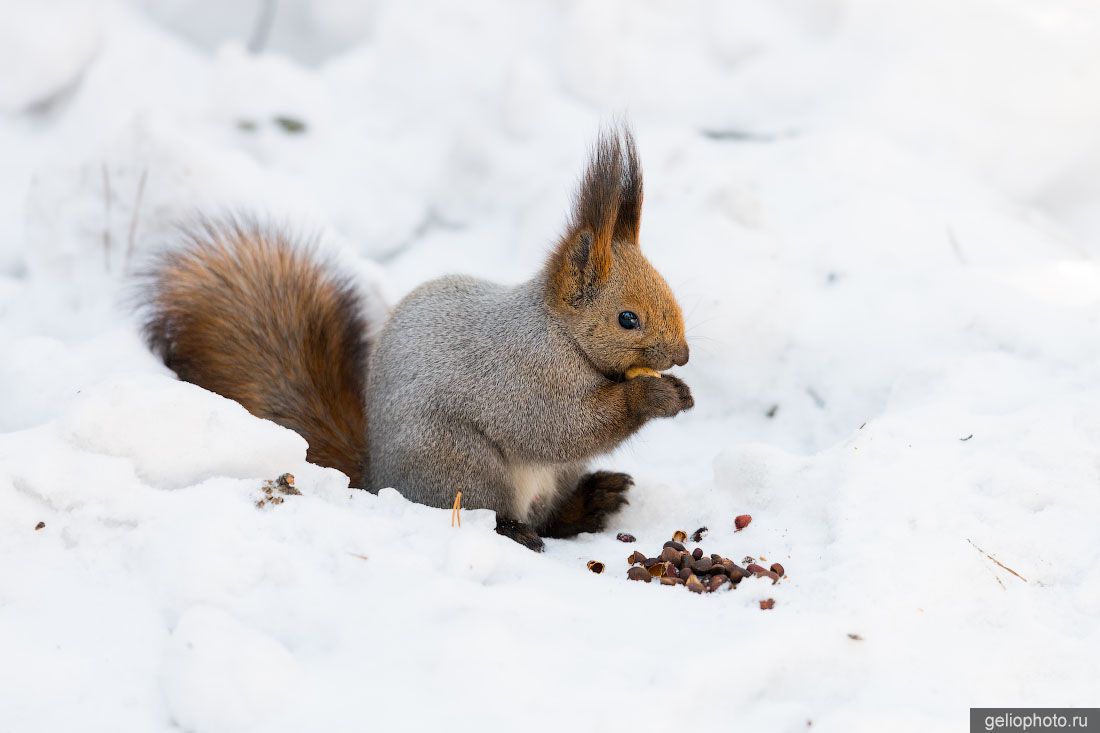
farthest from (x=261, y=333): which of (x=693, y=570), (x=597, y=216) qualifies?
(x=693, y=570)

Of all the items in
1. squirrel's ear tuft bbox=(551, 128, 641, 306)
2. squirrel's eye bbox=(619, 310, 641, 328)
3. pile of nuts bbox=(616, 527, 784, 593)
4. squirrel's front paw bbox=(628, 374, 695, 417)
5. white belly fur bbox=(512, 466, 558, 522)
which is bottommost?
white belly fur bbox=(512, 466, 558, 522)

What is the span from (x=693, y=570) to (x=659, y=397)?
17.5 inches

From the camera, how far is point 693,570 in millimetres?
1910

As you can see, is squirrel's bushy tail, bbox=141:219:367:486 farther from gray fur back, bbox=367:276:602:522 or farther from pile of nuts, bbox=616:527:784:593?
pile of nuts, bbox=616:527:784:593

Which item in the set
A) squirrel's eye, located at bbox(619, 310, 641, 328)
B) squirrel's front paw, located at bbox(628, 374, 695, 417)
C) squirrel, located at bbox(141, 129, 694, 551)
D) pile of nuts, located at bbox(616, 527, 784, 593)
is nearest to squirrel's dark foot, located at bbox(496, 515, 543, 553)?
squirrel, located at bbox(141, 129, 694, 551)

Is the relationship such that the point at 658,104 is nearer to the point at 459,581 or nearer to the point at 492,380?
the point at 492,380

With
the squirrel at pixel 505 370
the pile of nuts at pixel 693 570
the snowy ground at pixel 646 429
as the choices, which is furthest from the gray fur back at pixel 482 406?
the pile of nuts at pixel 693 570

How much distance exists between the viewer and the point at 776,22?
13.4 feet

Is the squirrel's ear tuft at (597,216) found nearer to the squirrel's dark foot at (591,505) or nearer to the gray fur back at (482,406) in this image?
the gray fur back at (482,406)

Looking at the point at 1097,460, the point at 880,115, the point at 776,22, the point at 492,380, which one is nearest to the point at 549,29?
the point at 776,22

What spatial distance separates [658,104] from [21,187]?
236cm

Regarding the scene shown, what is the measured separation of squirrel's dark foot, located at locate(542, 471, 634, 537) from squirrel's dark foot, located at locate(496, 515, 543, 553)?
22 cm

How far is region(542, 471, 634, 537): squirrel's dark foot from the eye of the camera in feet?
7.91

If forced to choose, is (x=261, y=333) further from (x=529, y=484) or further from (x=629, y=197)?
(x=629, y=197)
